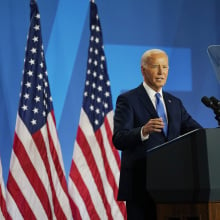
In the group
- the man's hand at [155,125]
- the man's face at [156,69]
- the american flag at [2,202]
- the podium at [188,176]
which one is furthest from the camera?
the american flag at [2,202]

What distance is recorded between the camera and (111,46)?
5199 millimetres

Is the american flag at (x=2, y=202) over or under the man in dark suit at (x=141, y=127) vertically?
under

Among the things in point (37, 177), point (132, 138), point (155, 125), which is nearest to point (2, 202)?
point (37, 177)

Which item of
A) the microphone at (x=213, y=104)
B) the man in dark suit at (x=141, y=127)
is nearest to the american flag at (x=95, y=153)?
the man in dark suit at (x=141, y=127)

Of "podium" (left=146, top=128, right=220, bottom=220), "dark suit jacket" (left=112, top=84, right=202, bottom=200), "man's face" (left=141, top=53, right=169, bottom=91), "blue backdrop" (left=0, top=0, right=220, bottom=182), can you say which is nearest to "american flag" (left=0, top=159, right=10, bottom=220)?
"blue backdrop" (left=0, top=0, right=220, bottom=182)

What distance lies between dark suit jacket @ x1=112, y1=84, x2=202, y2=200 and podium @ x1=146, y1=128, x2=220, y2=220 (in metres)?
0.29

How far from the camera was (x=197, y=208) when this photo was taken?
2.04 meters

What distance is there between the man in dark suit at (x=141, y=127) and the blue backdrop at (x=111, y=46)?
2.19 metres

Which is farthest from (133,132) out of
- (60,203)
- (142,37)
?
(142,37)

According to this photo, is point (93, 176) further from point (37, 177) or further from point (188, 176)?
point (188, 176)

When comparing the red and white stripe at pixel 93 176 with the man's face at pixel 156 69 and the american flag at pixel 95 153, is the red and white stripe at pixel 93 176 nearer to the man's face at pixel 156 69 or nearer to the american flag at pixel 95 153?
the american flag at pixel 95 153

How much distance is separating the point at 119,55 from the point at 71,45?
518mm

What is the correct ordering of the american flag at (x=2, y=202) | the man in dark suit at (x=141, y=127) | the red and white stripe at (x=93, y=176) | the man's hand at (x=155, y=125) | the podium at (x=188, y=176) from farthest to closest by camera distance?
the red and white stripe at (x=93, y=176)
the american flag at (x=2, y=202)
the man in dark suit at (x=141, y=127)
the man's hand at (x=155, y=125)
the podium at (x=188, y=176)

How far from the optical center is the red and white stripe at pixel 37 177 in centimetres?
427
